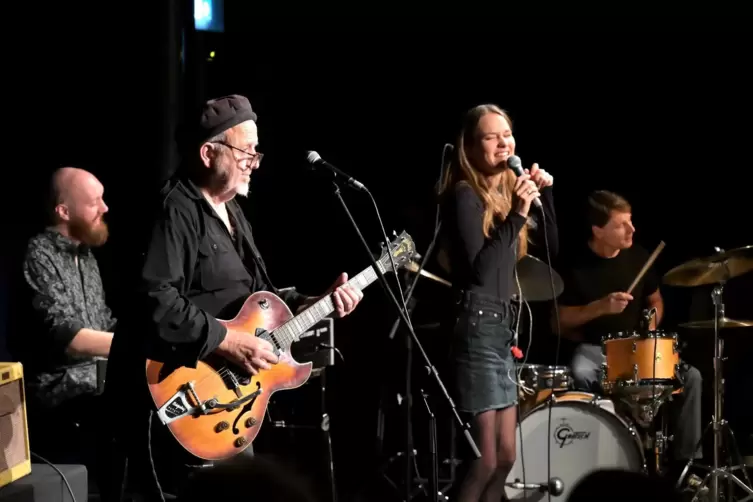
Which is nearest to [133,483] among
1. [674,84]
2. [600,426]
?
[600,426]

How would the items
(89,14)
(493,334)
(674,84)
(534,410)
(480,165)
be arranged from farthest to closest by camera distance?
(674,84) → (89,14) → (534,410) → (480,165) → (493,334)

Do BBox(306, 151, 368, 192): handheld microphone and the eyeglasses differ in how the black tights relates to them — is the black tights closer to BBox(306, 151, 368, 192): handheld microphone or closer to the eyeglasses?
BBox(306, 151, 368, 192): handheld microphone

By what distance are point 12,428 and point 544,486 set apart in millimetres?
2993

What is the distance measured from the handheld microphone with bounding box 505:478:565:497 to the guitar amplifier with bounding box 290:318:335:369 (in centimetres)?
126

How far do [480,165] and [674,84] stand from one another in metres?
3.27

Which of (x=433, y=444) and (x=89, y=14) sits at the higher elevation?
(x=89, y=14)

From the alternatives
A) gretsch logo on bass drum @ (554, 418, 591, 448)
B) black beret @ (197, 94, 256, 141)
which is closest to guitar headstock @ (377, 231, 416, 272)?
black beret @ (197, 94, 256, 141)

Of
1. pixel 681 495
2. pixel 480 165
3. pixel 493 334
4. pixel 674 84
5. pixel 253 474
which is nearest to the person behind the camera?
pixel 253 474

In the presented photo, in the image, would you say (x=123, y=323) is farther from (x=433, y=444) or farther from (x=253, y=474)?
(x=253, y=474)

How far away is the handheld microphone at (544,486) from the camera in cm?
507

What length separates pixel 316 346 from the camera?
15.7 feet

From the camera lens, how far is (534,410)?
5.12 metres

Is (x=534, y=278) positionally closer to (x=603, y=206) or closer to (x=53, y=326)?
(x=603, y=206)

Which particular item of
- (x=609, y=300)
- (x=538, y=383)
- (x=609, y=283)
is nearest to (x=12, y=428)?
(x=538, y=383)
